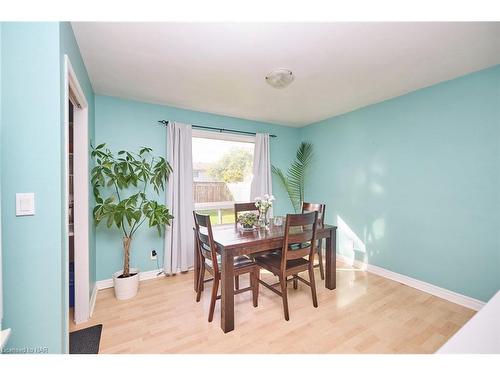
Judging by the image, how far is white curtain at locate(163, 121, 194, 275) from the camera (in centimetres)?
296

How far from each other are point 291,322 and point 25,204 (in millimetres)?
2104

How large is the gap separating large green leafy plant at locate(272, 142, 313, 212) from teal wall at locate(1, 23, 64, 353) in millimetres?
3333

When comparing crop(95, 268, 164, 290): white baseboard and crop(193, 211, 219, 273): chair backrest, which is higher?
crop(193, 211, 219, 273): chair backrest

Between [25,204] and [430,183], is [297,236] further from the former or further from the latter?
[25,204]

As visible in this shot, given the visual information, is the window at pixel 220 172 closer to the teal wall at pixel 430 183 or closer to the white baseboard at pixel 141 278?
the white baseboard at pixel 141 278

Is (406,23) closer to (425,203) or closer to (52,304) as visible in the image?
(425,203)

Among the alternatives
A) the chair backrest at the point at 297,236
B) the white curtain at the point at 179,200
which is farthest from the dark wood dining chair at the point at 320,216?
the white curtain at the point at 179,200

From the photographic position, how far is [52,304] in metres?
1.18

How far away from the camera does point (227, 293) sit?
6.06 feet

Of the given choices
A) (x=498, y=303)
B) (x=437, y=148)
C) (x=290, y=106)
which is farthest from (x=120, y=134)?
(x=437, y=148)

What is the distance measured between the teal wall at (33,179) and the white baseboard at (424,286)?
3368 mm

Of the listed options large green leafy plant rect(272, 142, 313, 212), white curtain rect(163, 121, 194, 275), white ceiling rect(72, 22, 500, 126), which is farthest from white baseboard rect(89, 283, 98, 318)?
large green leafy plant rect(272, 142, 313, 212)

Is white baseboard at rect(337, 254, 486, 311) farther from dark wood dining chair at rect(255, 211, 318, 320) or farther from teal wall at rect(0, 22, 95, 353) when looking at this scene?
teal wall at rect(0, 22, 95, 353)

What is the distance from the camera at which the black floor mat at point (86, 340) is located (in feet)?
5.33
